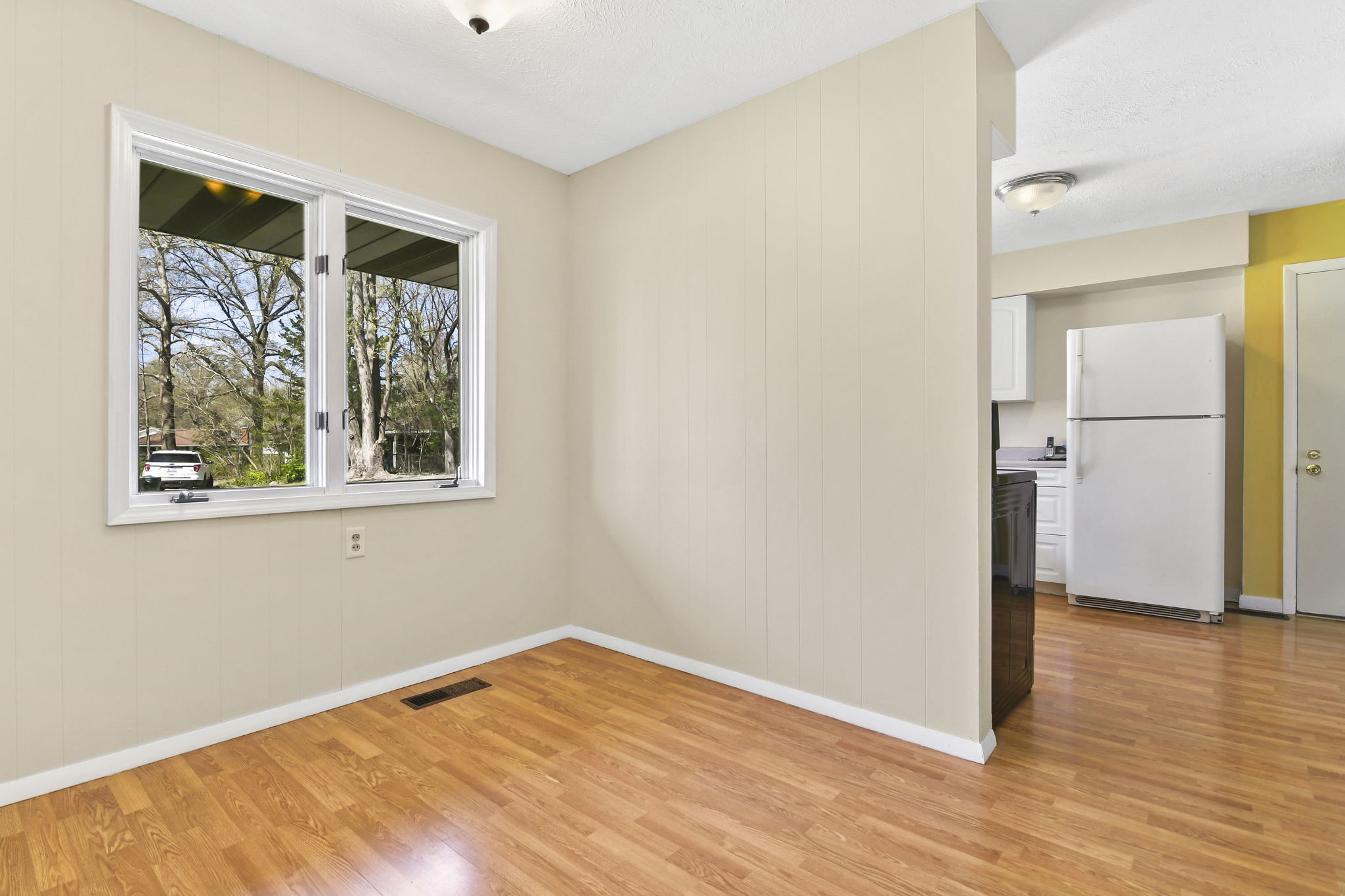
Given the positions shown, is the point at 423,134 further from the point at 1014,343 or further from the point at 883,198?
the point at 1014,343

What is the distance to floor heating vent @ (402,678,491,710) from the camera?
8.66 ft

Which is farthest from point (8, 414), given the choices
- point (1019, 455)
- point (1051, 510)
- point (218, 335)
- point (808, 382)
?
point (1019, 455)

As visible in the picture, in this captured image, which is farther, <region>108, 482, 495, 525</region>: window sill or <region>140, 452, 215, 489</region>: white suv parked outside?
<region>140, 452, 215, 489</region>: white suv parked outside

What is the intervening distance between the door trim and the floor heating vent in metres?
4.66

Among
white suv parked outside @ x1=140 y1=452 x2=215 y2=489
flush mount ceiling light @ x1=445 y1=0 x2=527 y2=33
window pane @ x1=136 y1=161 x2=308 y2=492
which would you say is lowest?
white suv parked outside @ x1=140 y1=452 x2=215 y2=489

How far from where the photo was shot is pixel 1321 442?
3934 millimetres

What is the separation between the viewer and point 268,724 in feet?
7.88

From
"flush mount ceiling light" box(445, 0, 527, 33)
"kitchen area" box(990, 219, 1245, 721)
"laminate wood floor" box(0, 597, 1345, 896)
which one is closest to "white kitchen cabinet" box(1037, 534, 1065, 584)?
"kitchen area" box(990, 219, 1245, 721)

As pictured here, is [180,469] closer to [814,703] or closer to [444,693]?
[444,693]

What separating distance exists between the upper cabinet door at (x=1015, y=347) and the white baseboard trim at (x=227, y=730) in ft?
13.2

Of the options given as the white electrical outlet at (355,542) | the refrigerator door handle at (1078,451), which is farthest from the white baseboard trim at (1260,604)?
the white electrical outlet at (355,542)

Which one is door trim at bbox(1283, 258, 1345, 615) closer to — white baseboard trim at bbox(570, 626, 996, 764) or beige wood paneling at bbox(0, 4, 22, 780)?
white baseboard trim at bbox(570, 626, 996, 764)

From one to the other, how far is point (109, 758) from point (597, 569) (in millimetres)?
1964

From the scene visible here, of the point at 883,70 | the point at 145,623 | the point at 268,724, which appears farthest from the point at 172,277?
the point at 883,70
